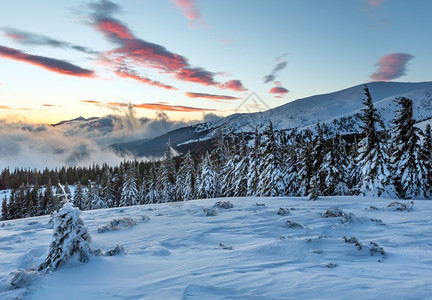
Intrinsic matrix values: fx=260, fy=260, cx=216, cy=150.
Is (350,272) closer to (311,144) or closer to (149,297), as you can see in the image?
(149,297)

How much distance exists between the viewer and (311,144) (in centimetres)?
3494

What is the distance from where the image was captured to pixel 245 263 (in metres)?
4.99

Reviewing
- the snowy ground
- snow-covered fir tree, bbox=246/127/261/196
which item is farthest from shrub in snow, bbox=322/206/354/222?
snow-covered fir tree, bbox=246/127/261/196

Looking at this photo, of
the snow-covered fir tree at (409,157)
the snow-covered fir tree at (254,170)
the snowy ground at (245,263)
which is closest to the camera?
the snowy ground at (245,263)

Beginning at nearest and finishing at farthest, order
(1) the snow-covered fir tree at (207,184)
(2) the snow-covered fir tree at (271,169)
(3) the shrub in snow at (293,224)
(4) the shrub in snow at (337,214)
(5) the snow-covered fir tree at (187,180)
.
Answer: (3) the shrub in snow at (293,224) < (4) the shrub in snow at (337,214) < (2) the snow-covered fir tree at (271,169) < (1) the snow-covered fir tree at (207,184) < (5) the snow-covered fir tree at (187,180)

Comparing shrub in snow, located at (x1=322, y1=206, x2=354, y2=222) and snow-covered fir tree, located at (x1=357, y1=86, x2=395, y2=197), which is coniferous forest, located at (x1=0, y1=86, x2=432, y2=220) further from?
shrub in snow, located at (x1=322, y1=206, x2=354, y2=222)

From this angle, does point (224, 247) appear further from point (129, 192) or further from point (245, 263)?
point (129, 192)

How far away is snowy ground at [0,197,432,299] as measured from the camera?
12.2 feet

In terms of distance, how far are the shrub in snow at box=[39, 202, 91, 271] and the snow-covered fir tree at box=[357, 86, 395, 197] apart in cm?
2523

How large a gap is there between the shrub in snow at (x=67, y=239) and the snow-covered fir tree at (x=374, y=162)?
25.2 meters

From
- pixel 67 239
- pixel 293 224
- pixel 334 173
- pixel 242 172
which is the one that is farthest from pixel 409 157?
pixel 67 239

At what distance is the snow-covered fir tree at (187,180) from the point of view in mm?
51188

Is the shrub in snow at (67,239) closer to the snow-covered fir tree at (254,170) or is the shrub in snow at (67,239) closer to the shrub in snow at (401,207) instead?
the shrub in snow at (401,207)

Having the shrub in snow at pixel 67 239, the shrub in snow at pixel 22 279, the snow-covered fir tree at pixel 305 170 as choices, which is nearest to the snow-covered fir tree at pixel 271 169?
the snow-covered fir tree at pixel 305 170
